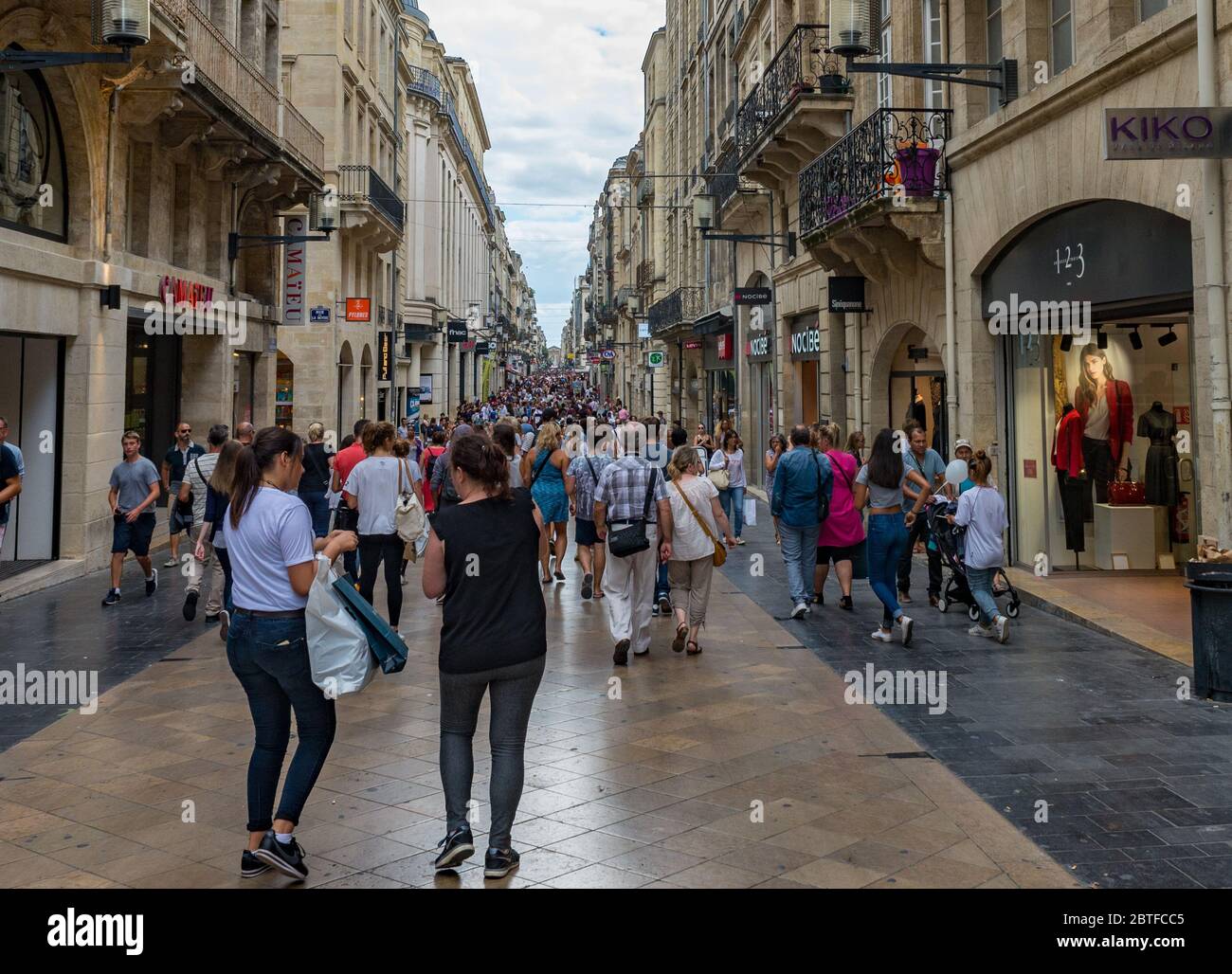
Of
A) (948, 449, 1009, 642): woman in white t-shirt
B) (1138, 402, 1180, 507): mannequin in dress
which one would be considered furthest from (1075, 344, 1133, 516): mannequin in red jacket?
(948, 449, 1009, 642): woman in white t-shirt

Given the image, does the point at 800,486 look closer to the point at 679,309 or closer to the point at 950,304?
the point at 950,304

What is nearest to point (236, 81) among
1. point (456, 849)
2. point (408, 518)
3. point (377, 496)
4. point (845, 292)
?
point (845, 292)

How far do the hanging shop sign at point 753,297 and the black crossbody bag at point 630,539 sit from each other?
1557 cm

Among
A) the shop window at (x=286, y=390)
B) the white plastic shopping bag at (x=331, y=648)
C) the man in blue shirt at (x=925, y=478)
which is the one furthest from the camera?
the shop window at (x=286, y=390)

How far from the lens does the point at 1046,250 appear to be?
11.5m

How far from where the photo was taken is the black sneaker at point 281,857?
427 cm

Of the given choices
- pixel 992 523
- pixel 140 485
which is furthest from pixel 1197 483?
pixel 140 485

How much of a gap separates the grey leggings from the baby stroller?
20.6ft

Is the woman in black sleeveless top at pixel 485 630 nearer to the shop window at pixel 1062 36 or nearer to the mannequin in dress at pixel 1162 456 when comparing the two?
the mannequin in dress at pixel 1162 456

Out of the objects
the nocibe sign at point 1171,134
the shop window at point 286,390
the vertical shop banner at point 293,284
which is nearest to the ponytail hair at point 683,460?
the nocibe sign at point 1171,134

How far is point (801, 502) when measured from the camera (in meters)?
10.1
